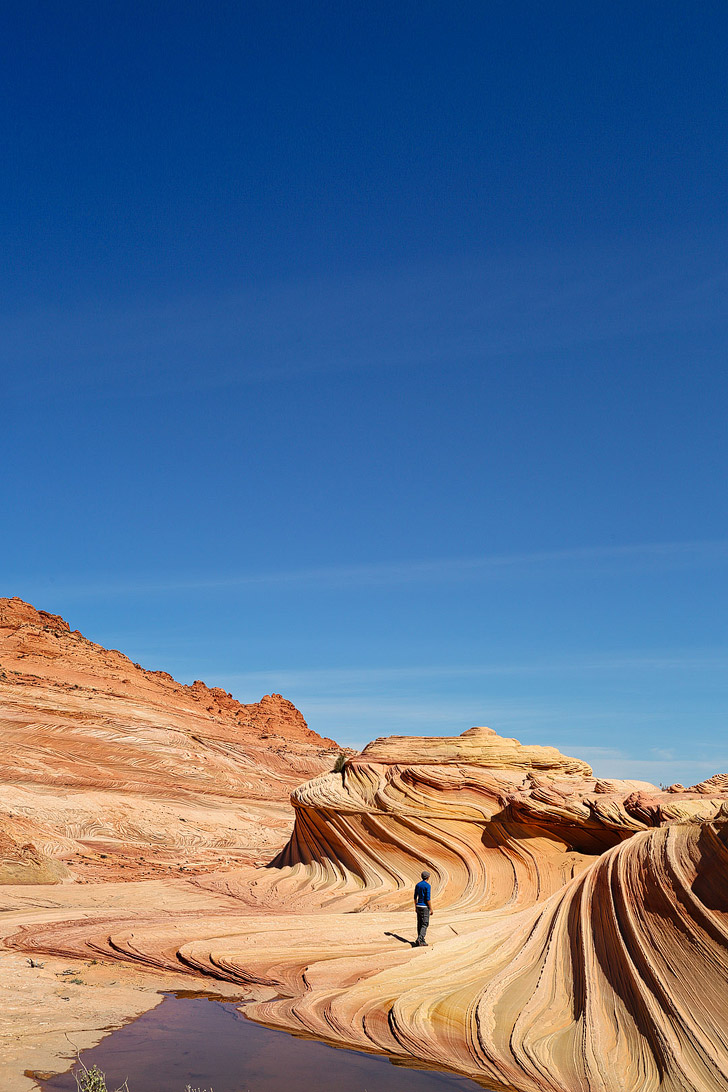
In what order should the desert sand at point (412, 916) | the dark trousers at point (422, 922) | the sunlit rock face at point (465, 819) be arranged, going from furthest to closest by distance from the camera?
the sunlit rock face at point (465, 819) < the dark trousers at point (422, 922) < the desert sand at point (412, 916)

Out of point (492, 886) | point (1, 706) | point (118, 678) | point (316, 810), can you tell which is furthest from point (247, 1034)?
point (118, 678)

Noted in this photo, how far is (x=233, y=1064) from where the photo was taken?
315 inches

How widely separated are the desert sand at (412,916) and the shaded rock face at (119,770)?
246mm

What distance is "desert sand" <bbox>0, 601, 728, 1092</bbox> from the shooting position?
8023 mm

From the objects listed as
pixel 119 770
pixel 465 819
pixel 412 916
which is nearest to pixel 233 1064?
pixel 412 916

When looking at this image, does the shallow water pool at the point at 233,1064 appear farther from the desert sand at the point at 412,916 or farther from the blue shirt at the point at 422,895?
the blue shirt at the point at 422,895

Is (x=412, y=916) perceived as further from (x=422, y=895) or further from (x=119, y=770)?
(x=119, y=770)

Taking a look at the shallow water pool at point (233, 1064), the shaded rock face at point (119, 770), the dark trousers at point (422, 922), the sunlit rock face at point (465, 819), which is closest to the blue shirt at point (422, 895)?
the dark trousers at point (422, 922)

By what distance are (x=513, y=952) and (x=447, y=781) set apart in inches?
365

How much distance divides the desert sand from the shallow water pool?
1.11 feet

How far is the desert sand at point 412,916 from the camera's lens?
26.3 feet

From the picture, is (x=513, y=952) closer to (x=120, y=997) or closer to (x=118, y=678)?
(x=120, y=997)

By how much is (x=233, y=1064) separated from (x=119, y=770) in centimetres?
3688

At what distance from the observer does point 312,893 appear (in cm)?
1995
